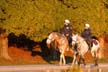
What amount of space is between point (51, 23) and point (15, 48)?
28.1 feet

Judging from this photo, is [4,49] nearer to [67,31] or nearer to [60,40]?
[60,40]

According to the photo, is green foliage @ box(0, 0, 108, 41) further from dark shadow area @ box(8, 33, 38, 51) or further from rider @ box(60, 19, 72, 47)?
dark shadow area @ box(8, 33, 38, 51)

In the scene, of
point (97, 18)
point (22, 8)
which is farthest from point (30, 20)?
point (97, 18)

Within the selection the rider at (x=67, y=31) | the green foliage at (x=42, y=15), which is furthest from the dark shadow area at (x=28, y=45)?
the rider at (x=67, y=31)

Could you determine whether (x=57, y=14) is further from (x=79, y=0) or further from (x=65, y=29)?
(x=65, y=29)

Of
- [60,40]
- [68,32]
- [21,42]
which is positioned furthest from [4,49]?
[68,32]

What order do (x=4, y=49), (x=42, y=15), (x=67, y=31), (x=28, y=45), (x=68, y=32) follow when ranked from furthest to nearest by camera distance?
(x=28, y=45) → (x=4, y=49) → (x=42, y=15) → (x=68, y=32) → (x=67, y=31)

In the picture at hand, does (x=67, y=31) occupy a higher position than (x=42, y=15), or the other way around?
(x=42, y=15)

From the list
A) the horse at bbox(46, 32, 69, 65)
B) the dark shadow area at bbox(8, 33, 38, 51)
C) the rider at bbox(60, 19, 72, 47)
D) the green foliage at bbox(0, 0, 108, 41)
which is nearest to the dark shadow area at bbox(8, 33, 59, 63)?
the dark shadow area at bbox(8, 33, 38, 51)

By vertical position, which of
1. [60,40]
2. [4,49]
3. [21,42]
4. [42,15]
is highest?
[42,15]

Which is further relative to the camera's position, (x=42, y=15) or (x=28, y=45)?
(x=28, y=45)

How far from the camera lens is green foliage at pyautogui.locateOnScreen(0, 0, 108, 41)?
3428 cm

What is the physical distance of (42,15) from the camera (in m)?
34.9

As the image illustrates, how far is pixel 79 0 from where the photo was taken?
36.9 metres
